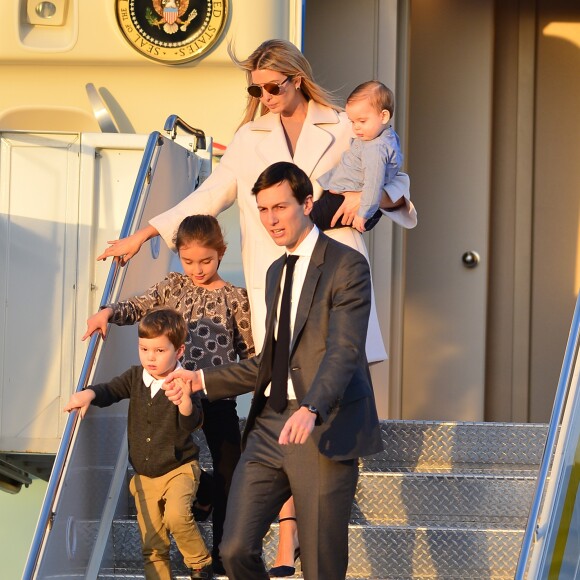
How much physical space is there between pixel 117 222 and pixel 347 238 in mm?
1895

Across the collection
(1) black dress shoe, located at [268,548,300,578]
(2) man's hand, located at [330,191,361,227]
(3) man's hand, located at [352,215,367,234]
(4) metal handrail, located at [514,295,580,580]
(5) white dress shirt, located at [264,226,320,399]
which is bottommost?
(1) black dress shoe, located at [268,548,300,578]

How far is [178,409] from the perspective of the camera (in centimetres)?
456

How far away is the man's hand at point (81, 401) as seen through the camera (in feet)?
14.7

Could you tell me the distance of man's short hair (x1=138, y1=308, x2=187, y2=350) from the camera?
447 centimetres

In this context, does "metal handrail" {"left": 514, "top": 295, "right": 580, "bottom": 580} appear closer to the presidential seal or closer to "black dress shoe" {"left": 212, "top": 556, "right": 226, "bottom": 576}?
"black dress shoe" {"left": 212, "top": 556, "right": 226, "bottom": 576}

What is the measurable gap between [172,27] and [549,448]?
161 inches

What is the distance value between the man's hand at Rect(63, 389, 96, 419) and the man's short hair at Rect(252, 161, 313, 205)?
3.33 feet

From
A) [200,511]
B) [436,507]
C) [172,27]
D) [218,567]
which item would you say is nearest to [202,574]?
[218,567]

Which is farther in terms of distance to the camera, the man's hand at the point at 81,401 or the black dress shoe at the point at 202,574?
the black dress shoe at the point at 202,574

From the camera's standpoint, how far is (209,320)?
4.85 metres

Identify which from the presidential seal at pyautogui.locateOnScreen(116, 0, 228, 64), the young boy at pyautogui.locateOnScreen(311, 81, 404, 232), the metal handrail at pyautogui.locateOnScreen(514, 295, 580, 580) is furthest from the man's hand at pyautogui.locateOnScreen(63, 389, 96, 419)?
the presidential seal at pyautogui.locateOnScreen(116, 0, 228, 64)

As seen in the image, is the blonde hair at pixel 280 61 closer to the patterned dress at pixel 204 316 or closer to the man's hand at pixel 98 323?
the patterned dress at pixel 204 316

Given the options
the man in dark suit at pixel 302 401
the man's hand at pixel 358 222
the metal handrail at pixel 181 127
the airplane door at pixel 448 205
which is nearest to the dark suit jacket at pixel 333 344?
the man in dark suit at pixel 302 401

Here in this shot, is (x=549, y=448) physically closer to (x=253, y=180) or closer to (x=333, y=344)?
(x=333, y=344)
